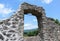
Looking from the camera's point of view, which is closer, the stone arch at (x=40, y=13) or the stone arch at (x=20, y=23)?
the stone arch at (x=20, y=23)

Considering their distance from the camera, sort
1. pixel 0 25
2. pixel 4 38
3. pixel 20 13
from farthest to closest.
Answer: pixel 20 13 < pixel 0 25 < pixel 4 38

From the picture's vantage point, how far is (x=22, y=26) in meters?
9.13

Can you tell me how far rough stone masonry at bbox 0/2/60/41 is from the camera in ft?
27.2

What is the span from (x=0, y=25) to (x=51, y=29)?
294 cm

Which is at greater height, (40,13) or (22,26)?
(40,13)

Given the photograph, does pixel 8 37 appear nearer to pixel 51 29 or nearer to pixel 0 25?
pixel 0 25

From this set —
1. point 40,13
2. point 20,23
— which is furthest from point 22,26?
point 40,13

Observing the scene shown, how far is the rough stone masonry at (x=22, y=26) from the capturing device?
8.29 m

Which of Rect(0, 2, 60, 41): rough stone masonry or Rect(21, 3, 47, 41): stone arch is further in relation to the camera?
Rect(21, 3, 47, 41): stone arch

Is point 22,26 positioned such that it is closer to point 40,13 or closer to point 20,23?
point 20,23

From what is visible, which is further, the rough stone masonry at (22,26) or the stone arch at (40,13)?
the stone arch at (40,13)

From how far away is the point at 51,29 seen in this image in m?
10.3

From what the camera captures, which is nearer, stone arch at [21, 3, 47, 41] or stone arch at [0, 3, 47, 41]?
stone arch at [0, 3, 47, 41]

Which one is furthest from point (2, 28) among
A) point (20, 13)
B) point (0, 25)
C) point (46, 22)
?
point (46, 22)
